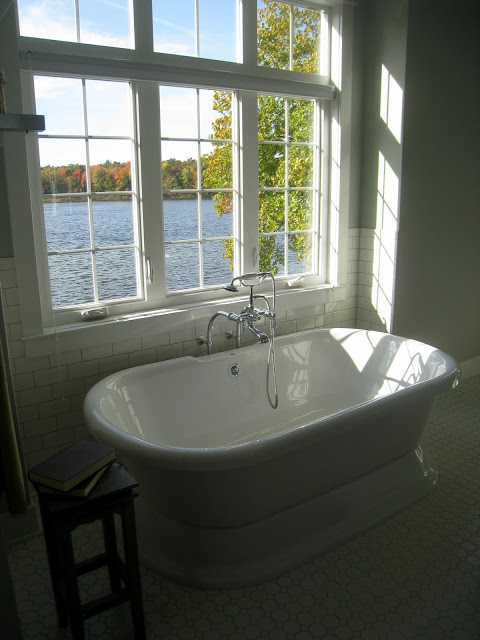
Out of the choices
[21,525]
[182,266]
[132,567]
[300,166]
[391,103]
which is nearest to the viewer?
[132,567]

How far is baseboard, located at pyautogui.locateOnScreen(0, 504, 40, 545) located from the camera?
2.62 metres

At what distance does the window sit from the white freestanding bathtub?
1.95ft

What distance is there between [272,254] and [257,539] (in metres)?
2.02

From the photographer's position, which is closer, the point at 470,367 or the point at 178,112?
the point at 178,112

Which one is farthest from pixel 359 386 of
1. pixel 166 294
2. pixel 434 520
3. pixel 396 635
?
pixel 396 635

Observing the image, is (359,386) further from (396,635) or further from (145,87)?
(145,87)

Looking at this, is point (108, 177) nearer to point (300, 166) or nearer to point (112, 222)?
point (112, 222)

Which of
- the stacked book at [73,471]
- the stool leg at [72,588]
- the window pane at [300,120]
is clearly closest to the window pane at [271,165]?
the window pane at [300,120]

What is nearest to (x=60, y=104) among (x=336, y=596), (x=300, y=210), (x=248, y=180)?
(x=248, y=180)

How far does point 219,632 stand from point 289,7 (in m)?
3.50

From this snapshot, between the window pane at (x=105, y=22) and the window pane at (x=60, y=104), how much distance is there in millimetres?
247

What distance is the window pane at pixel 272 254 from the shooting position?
382 cm

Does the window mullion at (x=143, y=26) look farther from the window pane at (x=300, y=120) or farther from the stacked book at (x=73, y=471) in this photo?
the stacked book at (x=73, y=471)

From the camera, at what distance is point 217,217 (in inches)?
140
